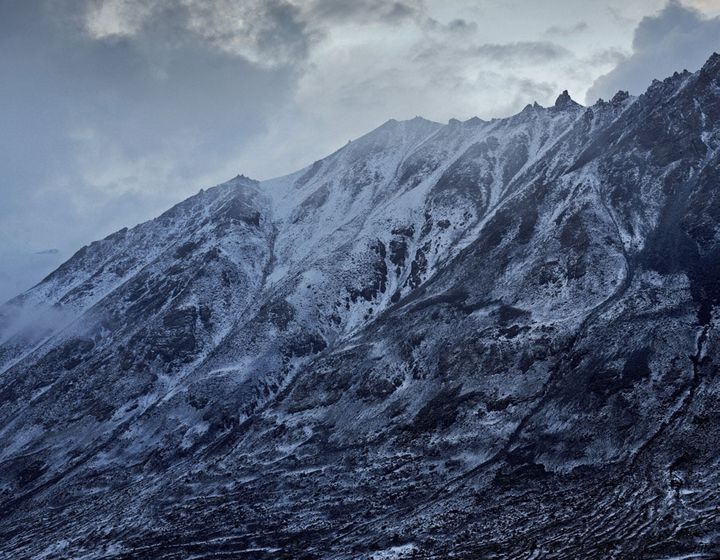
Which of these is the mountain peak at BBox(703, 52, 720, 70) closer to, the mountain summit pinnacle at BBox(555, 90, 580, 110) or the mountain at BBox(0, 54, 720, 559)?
the mountain at BBox(0, 54, 720, 559)

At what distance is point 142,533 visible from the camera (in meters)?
48.7

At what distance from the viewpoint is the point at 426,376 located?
2537 inches

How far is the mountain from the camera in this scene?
128 ft

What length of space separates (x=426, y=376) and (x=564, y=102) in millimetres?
108454

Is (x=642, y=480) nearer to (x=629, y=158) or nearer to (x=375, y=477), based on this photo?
(x=375, y=477)

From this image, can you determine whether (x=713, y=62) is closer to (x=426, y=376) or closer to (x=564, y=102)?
(x=564, y=102)

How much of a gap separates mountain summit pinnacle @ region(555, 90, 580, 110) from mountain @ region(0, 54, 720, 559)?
975 cm

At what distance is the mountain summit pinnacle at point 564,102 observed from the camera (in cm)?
14225

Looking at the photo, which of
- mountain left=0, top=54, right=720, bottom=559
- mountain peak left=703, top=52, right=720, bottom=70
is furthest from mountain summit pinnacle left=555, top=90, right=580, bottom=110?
mountain peak left=703, top=52, right=720, bottom=70

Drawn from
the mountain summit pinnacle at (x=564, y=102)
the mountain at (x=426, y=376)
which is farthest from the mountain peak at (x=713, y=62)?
the mountain summit pinnacle at (x=564, y=102)

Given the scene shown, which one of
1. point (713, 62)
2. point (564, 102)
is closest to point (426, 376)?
point (713, 62)

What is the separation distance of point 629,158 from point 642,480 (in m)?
63.5

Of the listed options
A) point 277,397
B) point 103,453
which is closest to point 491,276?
point 277,397

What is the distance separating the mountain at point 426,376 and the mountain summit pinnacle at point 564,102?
975cm
